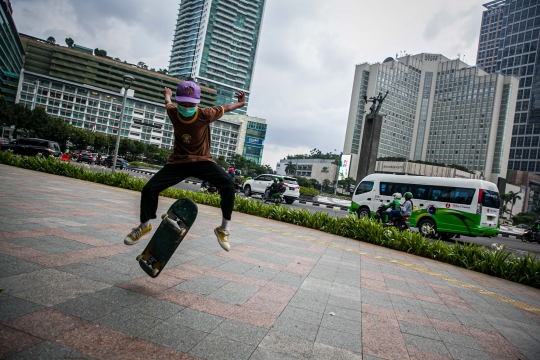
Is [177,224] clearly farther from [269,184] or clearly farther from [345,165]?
[345,165]

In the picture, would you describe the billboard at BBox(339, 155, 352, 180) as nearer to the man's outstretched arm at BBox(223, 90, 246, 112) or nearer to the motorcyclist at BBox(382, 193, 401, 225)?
the motorcyclist at BBox(382, 193, 401, 225)

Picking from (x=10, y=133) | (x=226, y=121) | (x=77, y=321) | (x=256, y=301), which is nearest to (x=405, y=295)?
(x=256, y=301)

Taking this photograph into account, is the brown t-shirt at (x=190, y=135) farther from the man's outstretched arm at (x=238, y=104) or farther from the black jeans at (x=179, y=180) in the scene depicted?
the man's outstretched arm at (x=238, y=104)

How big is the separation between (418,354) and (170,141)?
11885 cm

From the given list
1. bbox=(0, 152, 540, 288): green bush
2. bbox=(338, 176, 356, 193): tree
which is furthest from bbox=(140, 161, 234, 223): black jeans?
bbox=(338, 176, 356, 193): tree

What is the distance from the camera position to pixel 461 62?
426ft

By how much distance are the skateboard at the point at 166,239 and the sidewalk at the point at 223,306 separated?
0.20 m

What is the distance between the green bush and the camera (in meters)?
6.45

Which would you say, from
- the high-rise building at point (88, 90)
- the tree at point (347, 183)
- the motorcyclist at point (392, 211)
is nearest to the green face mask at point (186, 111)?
the motorcyclist at point (392, 211)

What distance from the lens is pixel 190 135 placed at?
3320 mm

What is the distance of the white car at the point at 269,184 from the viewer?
67.5 feet

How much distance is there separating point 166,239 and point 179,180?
76 cm

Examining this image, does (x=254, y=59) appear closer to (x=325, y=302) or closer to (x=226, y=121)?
(x=226, y=121)

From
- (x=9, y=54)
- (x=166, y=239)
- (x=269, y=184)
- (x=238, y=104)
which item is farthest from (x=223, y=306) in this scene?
(x=9, y=54)
